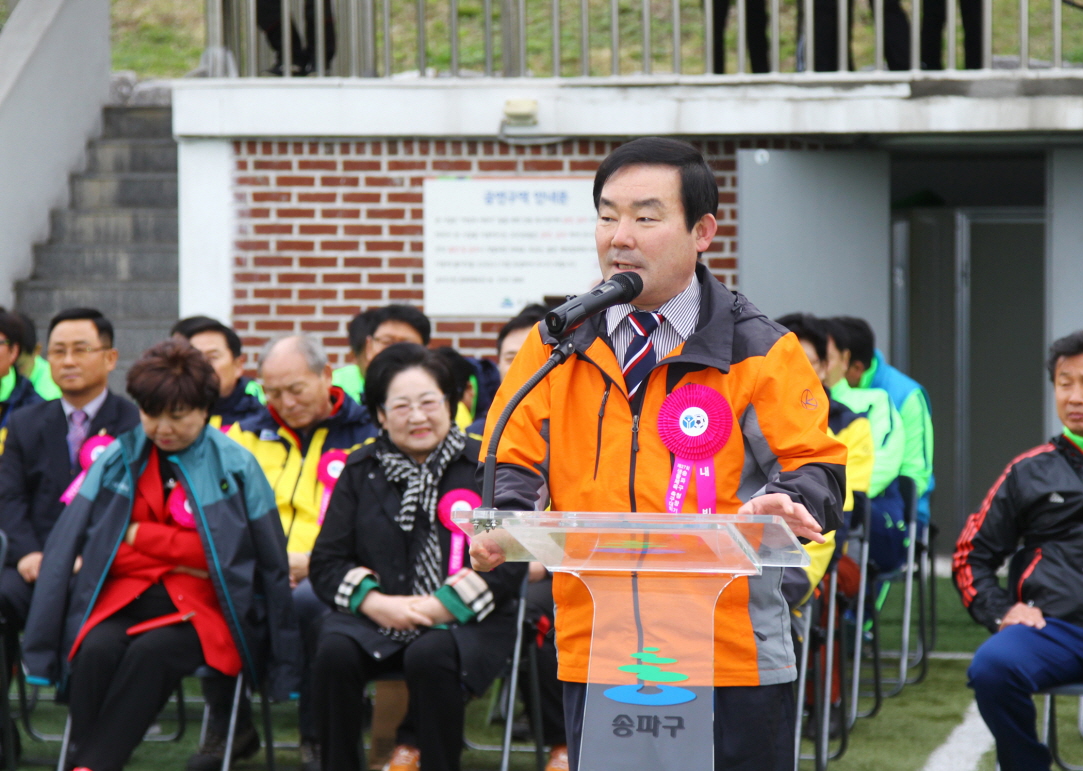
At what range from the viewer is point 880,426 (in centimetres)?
577

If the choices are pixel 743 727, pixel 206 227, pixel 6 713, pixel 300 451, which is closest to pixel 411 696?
pixel 300 451

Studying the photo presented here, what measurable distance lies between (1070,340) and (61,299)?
6.35 meters

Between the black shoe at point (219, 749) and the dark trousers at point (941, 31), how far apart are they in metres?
5.23

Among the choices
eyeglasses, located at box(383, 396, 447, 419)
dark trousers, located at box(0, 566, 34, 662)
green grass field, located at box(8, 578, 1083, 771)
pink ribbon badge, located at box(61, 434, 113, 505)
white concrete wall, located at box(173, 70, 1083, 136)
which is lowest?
green grass field, located at box(8, 578, 1083, 771)

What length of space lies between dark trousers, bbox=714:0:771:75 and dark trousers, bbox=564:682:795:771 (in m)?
5.81

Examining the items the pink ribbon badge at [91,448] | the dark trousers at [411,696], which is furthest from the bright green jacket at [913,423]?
the pink ribbon badge at [91,448]

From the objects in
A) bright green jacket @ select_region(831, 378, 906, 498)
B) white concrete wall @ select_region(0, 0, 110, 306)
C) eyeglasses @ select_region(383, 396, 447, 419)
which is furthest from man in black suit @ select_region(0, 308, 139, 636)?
white concrete wall @ select_region(0, 0, 110, 306)

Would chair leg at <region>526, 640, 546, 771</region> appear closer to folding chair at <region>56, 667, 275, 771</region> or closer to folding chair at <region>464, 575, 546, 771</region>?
folding chair at <region>464, 575, 546, 771</region>

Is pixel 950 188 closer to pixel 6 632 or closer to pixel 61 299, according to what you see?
pixel 61 299

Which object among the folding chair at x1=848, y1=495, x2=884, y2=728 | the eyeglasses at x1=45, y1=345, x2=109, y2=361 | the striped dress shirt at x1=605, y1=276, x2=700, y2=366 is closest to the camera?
the striped dress shirt at x1=605, y1=276, x2=700, y2=366

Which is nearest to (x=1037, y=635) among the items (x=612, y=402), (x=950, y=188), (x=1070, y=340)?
(x=1070, y=340)

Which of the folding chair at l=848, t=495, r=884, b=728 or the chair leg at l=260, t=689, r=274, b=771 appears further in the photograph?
the folding chair at l=848, t=495, r=884, b=728

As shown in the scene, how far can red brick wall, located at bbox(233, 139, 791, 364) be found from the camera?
290 inches

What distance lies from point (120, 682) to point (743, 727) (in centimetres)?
249
